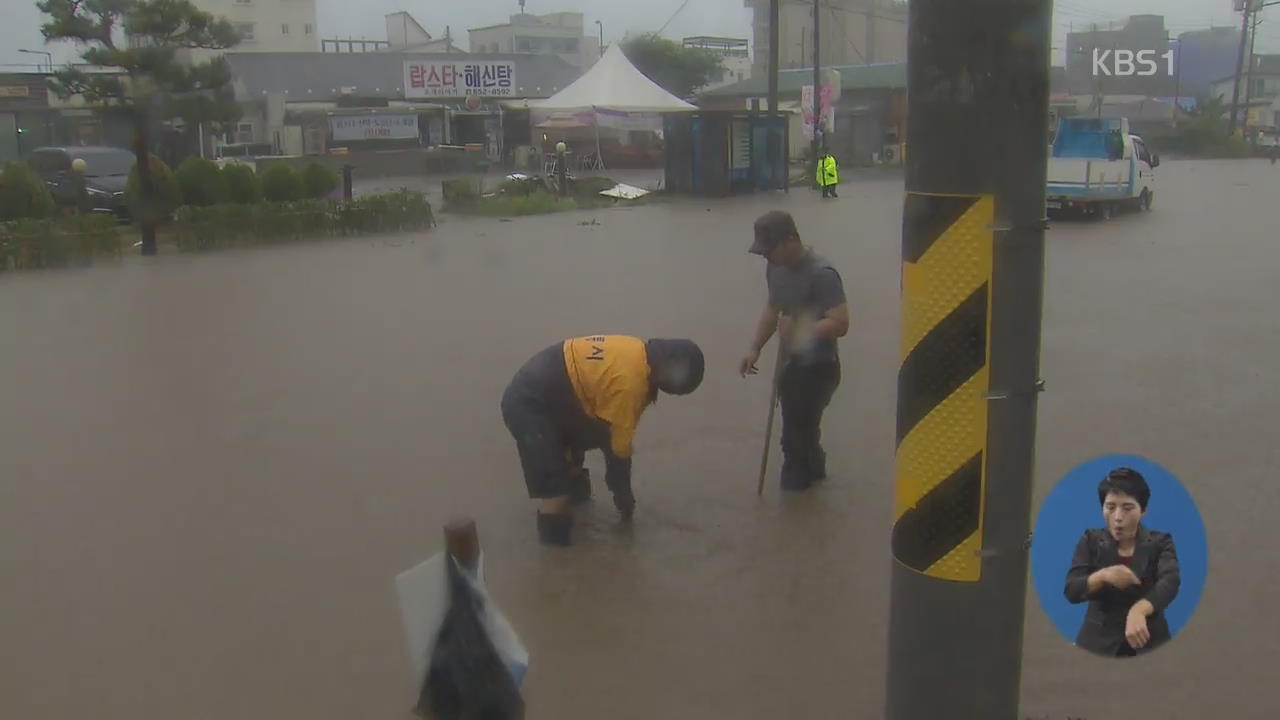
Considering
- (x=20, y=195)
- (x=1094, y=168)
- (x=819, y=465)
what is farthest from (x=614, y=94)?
(x=819, y=465)

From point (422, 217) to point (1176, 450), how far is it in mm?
14999

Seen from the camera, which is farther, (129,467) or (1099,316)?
(1099,316)

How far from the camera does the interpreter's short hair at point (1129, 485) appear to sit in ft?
8.42

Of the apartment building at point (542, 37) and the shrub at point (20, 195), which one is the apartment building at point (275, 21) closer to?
the apartment building at point (542, 37)

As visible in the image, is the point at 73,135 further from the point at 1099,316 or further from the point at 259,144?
the point at 1099,316

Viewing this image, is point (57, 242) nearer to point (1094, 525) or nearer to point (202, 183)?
point (202, 183)

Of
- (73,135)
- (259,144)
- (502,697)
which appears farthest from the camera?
(259,144)

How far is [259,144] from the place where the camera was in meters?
40.1

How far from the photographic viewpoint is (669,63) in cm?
5916

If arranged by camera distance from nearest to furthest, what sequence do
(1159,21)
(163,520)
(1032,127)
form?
(1032,127), (163,520), (1159,21)

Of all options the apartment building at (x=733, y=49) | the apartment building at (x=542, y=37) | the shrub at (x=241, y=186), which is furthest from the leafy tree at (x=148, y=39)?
the apartment building at (x=733, y=49)

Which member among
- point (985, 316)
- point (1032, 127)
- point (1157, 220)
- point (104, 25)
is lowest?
point (1157, 220)

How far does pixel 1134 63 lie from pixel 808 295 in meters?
75.0

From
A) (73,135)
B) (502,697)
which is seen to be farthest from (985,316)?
(73,135)
